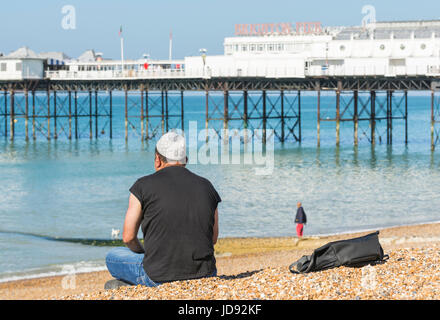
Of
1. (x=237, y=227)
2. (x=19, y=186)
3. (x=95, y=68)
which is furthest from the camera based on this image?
(x=95, y=68)

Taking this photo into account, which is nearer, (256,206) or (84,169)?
(256,206)

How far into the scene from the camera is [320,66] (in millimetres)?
58719

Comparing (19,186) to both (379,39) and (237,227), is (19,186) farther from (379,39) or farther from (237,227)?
(379,39)

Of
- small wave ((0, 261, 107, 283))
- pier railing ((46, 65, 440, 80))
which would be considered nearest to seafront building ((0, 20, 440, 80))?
pier railing ((46, 65, 440, 80))

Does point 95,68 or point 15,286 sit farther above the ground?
point 95,68

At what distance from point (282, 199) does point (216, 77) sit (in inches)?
1142

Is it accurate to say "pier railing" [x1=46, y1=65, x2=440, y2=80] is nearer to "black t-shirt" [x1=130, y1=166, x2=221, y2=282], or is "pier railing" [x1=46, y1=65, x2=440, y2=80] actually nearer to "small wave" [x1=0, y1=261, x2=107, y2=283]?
"small wave" [x1=0, y1=261, x2=107, y2=283]

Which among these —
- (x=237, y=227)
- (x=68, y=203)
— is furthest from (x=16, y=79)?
(x=237, y=227)

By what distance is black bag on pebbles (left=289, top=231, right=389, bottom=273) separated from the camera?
9.17 meters

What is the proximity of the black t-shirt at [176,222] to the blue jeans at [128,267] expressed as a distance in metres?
0.12

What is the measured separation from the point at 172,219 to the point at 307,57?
53.0 meters

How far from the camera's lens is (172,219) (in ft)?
25.3

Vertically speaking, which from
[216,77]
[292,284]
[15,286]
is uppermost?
[216,77]

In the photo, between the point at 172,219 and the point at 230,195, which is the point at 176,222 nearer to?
the point at 172,219
